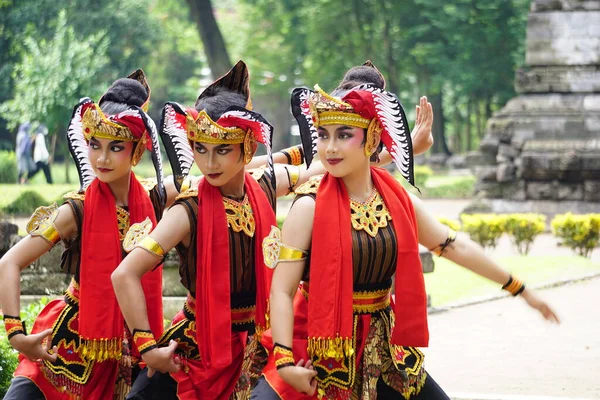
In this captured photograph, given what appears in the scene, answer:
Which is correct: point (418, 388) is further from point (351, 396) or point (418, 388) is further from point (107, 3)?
point (107, 3)

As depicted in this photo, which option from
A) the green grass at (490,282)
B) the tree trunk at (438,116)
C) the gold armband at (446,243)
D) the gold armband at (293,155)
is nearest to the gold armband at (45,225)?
the gold armband at (293,155)

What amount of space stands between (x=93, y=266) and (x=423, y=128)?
1758 mm

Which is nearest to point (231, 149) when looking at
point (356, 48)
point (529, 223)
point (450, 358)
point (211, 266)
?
point (211, 266)

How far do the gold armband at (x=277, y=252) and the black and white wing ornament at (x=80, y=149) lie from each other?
4.23 feet

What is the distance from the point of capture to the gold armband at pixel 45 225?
5340mm

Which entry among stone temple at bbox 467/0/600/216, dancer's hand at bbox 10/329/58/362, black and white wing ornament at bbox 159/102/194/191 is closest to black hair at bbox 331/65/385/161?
black and white wing ornament at bbox 159/102/194/191

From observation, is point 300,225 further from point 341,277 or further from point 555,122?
point 555,122

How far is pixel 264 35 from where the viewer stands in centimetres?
4166

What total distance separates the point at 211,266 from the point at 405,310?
872 mm

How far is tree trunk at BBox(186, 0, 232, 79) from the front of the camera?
26.6 metres

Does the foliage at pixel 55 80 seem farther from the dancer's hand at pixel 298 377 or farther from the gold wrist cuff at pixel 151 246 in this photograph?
the dancer's hand at pixel 298 377

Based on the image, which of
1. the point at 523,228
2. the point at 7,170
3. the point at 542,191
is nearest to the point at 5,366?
the point at 523,228

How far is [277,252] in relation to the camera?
4.73 meters

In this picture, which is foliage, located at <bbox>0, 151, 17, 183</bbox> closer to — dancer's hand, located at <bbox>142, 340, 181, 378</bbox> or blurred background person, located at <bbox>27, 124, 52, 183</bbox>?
blurred background person, located at <bbox>27, 124, 52, 183</bbox>
